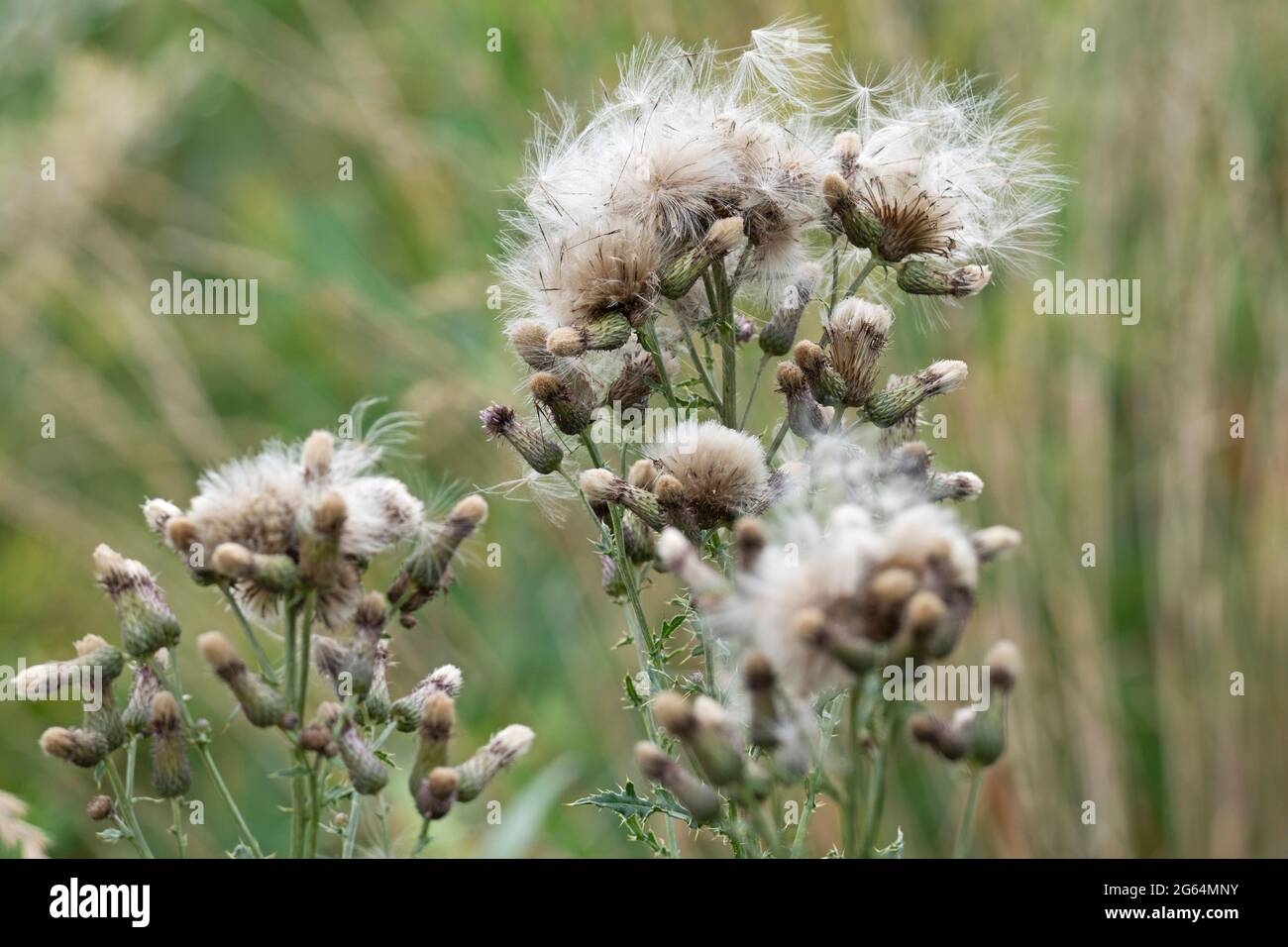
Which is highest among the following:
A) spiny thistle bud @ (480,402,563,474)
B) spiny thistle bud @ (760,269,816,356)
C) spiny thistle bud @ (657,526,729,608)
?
spiny thistle bud @ (760,269,816,356)

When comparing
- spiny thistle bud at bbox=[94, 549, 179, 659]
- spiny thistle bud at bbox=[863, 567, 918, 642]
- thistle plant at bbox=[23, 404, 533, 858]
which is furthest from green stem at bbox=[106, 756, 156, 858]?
spiny thistle bud at bbox=[863, 567, 918, 642]

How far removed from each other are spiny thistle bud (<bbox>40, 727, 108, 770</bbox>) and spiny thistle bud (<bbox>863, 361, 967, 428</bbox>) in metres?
0.97

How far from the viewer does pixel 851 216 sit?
1630mm

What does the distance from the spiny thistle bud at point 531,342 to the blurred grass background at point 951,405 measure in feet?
4.57

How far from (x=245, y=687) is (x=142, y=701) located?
0.20 m

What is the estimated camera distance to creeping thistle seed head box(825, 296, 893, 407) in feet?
5.27

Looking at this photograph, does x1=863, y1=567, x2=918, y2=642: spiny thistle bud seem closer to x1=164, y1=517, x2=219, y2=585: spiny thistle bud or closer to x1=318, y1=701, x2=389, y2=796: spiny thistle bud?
x1=318, y1=701, x2=389, y2=796: spiny thistle bud

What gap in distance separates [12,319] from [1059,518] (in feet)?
11.1

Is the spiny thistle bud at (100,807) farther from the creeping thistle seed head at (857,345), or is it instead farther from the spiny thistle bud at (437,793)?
the creeping thistle seed head at (857,345)

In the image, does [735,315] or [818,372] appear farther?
[735,315]

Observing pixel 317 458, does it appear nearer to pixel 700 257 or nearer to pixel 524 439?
pixel 524 439

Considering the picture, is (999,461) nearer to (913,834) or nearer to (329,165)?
(913,834)

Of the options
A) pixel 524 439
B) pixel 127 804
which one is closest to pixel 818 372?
pixel 524 439

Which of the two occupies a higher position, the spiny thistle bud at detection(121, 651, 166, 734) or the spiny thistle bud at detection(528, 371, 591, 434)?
the spiny thistle bud at detection(528, 371, 591, 434)
